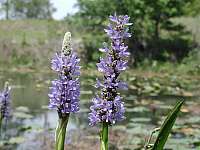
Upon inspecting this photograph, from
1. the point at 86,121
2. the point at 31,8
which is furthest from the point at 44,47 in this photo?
the point at 31,8

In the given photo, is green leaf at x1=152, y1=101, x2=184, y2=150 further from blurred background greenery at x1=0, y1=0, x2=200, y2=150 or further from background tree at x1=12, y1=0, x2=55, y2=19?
background tree at x1=12, y1=0, x2=55, y2=19

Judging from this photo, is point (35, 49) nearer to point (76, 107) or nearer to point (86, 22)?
point (86, 22)

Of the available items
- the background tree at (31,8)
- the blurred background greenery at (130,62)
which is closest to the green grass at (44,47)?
the blurred background greenery at (130,62)

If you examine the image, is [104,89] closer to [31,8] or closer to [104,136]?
[104,136]

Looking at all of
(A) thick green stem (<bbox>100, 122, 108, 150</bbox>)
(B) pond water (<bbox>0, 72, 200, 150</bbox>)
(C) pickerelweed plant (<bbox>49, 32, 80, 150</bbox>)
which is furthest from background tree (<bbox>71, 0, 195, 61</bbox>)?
(A) thick green stem (<bbox>100, 122, 108, 150</bbox>)

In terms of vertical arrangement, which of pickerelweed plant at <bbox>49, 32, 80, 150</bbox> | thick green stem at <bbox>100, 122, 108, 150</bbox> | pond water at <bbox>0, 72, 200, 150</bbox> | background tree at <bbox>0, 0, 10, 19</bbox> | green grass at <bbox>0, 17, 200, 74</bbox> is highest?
background tree at <bbox>0, 0, 10, 19</bbox>

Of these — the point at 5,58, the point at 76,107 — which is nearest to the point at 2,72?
the point at 5,58

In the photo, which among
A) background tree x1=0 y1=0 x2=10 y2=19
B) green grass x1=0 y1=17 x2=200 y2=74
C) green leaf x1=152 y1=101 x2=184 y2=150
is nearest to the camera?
green leaf x1=152 y1=101 x2=184 y2=150
